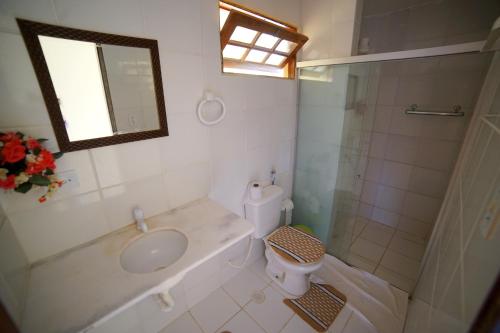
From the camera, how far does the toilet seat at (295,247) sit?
154 centimetres

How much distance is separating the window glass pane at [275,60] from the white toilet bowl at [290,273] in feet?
5.03

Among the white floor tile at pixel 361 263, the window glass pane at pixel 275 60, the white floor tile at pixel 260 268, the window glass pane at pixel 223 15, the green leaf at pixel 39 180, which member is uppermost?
the window glass pane at pixel 223 15

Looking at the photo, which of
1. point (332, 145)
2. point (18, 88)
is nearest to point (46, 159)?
point (18, 88)

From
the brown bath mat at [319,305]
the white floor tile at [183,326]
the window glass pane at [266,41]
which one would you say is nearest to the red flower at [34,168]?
the white floor tile at [183,326]

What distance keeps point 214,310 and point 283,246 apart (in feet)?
2.34

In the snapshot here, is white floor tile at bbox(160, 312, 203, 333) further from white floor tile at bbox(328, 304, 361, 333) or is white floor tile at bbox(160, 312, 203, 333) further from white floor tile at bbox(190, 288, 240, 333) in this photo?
white floor tile at bbox(328, 304, 361, 333)

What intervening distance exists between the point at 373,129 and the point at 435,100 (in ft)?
1.85

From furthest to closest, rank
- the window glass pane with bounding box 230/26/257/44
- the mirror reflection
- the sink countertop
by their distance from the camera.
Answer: the window glass pane with bounding box 230/26/257/44 → the mirror reflection → the sink countertop

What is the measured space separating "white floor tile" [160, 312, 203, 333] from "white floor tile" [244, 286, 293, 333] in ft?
1.28

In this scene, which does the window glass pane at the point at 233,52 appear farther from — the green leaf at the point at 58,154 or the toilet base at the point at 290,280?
the toilet base at the point at 290,280

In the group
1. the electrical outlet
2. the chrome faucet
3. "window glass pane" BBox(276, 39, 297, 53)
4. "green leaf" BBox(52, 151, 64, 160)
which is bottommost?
the chrome faucet

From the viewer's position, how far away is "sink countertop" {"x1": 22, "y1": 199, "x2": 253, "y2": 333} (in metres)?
0.70

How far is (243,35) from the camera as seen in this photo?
143 centimetres

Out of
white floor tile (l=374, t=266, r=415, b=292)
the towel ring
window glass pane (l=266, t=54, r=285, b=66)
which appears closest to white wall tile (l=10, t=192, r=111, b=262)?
the towel ring
